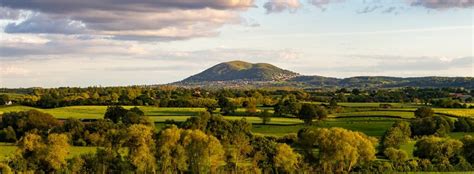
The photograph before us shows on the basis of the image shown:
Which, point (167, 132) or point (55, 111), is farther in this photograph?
point (55, 111)

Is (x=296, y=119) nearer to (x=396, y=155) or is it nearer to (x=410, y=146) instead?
(x=410, y=146)

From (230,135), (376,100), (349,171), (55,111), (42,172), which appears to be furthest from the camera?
(376,100)

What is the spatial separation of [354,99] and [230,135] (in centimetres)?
8707

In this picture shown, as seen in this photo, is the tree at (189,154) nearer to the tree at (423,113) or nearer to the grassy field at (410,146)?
the grassy field at (410,146)

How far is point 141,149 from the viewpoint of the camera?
226ft

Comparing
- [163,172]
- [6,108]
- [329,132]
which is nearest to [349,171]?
[329,132]

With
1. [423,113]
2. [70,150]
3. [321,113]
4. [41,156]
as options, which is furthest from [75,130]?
[423,113]

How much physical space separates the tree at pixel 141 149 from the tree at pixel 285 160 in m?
14.2

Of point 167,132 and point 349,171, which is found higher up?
point 167,132

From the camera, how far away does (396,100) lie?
16962 centimetres

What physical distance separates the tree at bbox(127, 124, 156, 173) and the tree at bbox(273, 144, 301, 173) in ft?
46.7

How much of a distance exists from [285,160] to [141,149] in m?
16.6

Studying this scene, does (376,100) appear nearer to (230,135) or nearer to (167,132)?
(230,135)

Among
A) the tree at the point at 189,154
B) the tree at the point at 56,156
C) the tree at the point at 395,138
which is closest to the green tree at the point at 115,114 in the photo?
the tree at the point at 56,156
